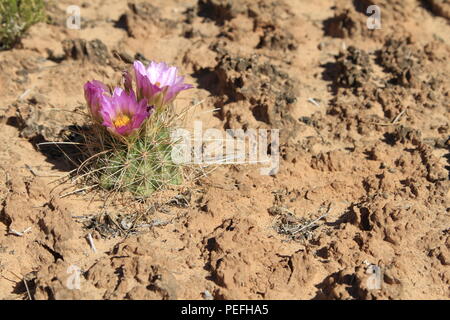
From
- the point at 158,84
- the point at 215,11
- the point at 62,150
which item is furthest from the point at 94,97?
the point at 215,11

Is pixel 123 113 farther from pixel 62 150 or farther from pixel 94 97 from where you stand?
pixel 62 150

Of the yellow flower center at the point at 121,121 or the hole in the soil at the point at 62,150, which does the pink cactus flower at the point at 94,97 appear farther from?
the hole in the soil at the point at 62,150

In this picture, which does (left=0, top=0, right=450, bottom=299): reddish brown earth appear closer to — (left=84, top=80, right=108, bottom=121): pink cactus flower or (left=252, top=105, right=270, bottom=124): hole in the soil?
(left=252, top=105, right=270, bottom=124): hole in the soil

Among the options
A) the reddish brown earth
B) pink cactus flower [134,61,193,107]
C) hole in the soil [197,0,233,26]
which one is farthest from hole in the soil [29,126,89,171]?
hole in the soil [197,0,233,26]

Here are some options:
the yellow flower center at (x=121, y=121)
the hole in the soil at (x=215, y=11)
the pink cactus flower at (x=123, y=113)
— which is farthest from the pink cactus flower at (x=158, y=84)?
the hole in the soil at (x=215, y=11)

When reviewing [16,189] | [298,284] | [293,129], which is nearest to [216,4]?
[293,129]

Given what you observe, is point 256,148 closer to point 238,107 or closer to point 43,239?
point 238,107

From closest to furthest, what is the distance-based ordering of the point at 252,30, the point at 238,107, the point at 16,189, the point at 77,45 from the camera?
the point at 16,189
the point at 238,107
the point at 77,45
the point at 252,30
